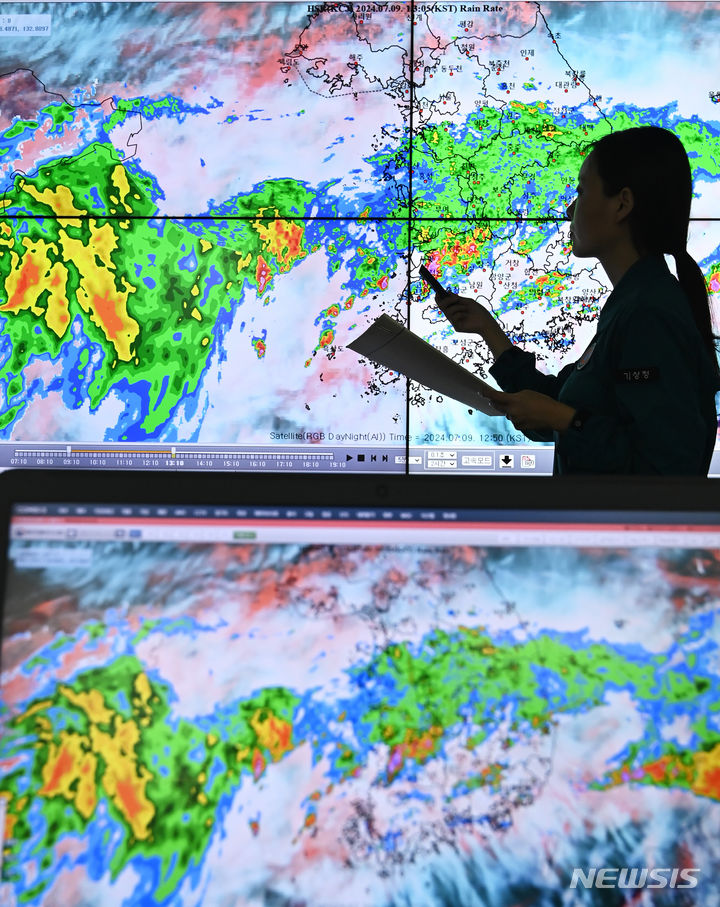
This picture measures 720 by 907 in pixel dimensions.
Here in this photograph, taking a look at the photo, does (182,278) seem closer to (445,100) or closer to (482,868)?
(445,100)

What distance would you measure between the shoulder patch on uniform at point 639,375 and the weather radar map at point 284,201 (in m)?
1.01

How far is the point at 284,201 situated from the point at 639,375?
135 centimetres

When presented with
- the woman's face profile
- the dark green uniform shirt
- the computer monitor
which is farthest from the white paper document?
the computer monitor

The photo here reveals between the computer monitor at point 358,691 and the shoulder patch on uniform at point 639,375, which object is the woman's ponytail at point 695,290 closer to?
the shoulder patch on uniform at point 639,375

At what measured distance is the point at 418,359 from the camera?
1.51 meters

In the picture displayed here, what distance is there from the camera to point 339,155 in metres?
2.42

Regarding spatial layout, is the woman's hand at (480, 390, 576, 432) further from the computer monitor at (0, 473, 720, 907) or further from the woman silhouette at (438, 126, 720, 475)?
the computer monitor at (0, 473, 720, 907)

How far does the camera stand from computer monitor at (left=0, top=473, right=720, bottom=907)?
0.56m

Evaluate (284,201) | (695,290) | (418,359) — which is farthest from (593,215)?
(284,201)

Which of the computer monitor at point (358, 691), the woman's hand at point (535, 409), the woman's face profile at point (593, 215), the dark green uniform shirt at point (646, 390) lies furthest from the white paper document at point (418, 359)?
the computer monitor at point (358, 691)

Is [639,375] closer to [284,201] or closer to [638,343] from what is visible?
[638,343]

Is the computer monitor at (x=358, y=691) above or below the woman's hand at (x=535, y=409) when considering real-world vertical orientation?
above

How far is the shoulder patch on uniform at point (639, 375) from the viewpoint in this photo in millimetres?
1375

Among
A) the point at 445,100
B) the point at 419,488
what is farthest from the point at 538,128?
the point at 419,488
